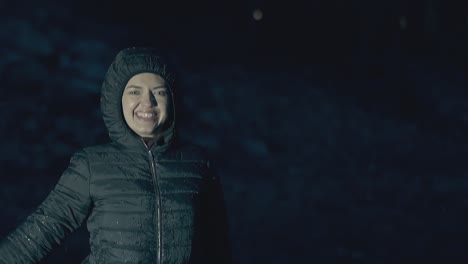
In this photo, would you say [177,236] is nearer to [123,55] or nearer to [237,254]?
[123,55]

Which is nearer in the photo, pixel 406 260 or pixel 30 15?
pixel 406 260

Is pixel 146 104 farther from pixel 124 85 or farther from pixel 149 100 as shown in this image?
pixel 124 85

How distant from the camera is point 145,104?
2.62 metres

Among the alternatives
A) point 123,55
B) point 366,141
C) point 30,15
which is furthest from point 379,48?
point 123,55

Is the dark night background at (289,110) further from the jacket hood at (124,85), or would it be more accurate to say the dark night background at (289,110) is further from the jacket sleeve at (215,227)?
the jacket sleeve at (215,227)

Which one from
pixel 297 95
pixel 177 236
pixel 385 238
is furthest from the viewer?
pixel 297 95

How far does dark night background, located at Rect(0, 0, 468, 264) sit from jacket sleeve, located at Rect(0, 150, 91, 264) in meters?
0.71

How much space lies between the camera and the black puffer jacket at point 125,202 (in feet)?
8.04

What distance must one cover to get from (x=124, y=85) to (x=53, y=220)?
746 mm

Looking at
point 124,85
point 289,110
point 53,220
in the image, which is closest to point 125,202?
point 53,220

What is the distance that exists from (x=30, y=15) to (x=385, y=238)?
1056 cm

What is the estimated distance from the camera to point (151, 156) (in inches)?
103

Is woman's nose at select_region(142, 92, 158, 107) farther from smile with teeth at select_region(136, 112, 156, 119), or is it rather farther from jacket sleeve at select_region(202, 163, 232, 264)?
jacket sleeve at select_region(202, 163, 232, 264)

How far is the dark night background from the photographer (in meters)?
6.95
